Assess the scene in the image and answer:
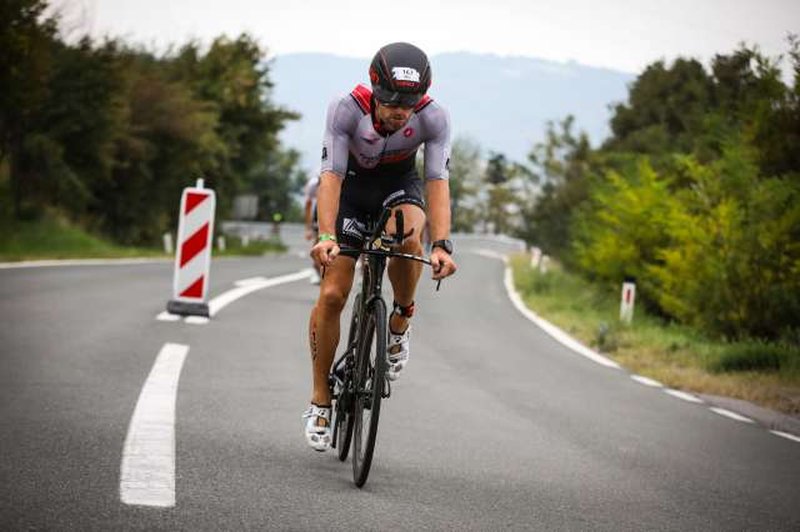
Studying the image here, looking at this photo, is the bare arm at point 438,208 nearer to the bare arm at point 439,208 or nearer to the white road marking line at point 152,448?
the bare arm at point 439,208

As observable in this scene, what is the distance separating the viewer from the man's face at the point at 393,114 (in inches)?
218

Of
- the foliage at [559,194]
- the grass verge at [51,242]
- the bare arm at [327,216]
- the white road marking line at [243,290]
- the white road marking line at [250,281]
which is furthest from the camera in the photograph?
the foliage at [559,194]

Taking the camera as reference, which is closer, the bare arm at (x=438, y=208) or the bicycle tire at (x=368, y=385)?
the bicycle tire at (x=368, y=385)

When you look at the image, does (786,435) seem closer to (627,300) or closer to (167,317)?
(167,317)

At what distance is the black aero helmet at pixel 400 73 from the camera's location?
536 centimetres

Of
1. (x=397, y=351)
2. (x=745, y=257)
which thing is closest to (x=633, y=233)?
(x=745, y=257)

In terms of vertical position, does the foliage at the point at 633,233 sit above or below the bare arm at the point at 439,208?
below

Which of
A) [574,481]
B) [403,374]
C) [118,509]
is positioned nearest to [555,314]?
[403,374]

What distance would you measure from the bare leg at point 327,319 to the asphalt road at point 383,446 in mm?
393

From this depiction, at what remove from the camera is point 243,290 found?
63.1ft

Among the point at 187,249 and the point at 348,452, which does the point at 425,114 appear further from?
the point at 187,249

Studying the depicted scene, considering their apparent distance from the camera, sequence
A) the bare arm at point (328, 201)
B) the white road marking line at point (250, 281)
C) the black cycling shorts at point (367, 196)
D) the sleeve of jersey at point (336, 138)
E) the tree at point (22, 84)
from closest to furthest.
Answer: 1. the bare arm at point (328, 201)
2. the sleeve of jersey at point (336, 138)
3. the black cycling shorts at point (367, 196)
4. the white road marking line at point (250, 281)
5. the tree at point (22, 84)

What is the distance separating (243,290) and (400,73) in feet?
46.4

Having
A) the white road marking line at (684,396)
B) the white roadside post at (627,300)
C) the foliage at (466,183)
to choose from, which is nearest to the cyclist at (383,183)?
the white road marking line at (684,396)
